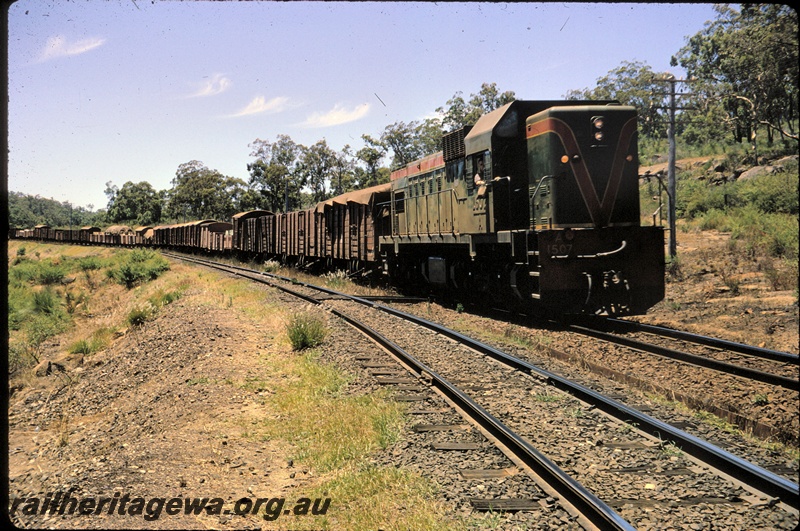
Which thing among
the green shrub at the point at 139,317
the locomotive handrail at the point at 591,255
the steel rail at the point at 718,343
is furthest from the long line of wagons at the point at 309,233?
the steel rail at the point at 718,343

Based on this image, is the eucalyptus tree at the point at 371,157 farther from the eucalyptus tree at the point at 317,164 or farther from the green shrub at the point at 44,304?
the green shrub at the point at 44,304

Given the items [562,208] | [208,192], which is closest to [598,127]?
[562,208]

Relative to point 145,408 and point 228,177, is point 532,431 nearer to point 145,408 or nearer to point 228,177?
point 145,408

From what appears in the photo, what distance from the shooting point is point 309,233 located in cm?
2566

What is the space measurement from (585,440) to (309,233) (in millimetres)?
21630

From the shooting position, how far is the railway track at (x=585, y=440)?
12.6ft

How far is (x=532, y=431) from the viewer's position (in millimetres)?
5410

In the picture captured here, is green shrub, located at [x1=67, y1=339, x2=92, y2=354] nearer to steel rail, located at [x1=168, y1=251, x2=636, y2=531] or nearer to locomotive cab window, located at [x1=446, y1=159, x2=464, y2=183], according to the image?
locomotive cab window, located at [x1=446, y1=159, x2=464, y2=183]

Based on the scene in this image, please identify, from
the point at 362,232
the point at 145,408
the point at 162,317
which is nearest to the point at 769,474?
the point at 145,408

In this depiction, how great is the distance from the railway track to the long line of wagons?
11133 mm

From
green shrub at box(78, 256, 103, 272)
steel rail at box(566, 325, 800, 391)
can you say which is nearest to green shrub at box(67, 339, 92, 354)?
steel rail at box(566, 325, 800, 391)

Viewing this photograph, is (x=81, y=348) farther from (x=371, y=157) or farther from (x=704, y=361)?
(x=371, y=157)

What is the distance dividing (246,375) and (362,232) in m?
12.0

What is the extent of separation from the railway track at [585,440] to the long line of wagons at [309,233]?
1113cm
